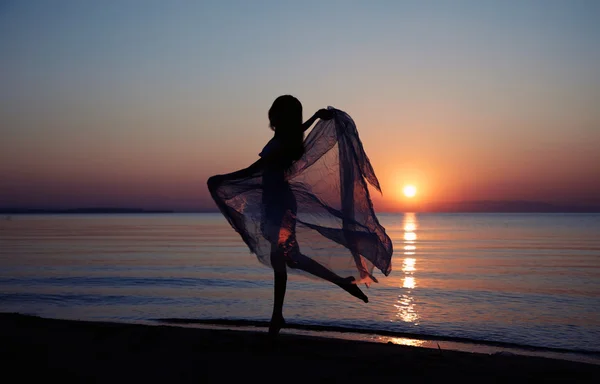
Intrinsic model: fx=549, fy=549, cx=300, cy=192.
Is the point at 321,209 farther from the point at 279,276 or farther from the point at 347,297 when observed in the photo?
the point at 347,297

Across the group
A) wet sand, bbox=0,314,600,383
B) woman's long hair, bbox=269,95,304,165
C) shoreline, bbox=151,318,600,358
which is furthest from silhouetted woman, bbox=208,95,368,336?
shoreline, bbox=151,318,600,358

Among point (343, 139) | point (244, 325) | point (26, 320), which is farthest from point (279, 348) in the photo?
point (26, 320)

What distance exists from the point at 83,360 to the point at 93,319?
197 inches

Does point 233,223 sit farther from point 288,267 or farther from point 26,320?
point 26,320

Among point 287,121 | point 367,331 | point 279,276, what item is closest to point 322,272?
point 279,276

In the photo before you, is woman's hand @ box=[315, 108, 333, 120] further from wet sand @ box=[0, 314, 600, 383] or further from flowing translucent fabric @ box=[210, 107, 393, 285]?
wet sand @ box=[0, 314, 600, 383]

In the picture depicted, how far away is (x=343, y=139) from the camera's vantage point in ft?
23.6

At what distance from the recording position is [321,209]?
23.0 feet

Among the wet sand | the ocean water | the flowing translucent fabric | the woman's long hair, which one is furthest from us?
the ocean water

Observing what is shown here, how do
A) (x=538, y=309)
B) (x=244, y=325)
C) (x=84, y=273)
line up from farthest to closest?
(x=84, y=273) < (x=538, y=309) < (x=244, y=325)

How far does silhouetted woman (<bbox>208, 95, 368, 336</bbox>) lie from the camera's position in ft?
21.6

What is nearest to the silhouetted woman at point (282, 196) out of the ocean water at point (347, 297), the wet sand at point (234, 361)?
the wet sand at point (234, 361)

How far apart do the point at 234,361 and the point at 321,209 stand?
2.21 meters

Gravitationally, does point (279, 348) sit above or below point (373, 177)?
below
